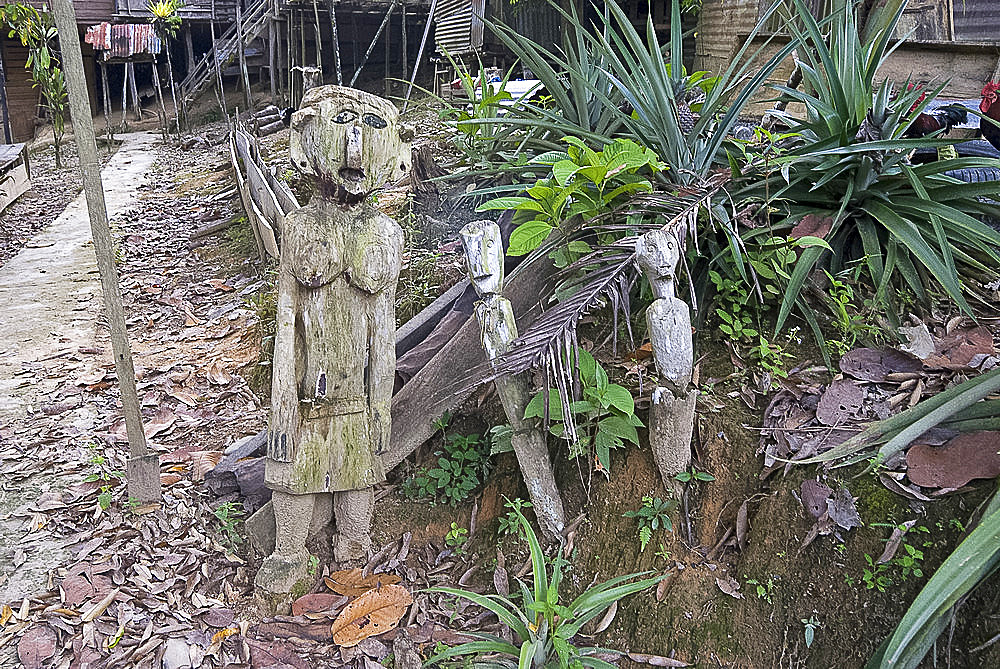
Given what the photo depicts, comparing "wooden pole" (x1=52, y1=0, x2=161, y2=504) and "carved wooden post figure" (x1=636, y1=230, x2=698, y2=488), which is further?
"wooden pole" (x1=52, y1=0, x2=161, y2=504)

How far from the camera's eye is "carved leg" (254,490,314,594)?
2.54 meters

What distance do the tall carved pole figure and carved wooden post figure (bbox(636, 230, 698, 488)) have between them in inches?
33.1

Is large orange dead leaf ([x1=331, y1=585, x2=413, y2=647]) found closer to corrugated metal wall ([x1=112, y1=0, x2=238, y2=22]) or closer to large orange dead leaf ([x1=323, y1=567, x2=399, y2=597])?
large orange dead leaf ([x1=323, y1=567, x2=399, y2=597])

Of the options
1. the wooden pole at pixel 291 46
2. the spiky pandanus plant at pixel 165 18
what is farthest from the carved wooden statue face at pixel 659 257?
the spiky pandanus plant at pixel 165 18

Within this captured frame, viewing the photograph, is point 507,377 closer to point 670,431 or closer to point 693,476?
point 670,431

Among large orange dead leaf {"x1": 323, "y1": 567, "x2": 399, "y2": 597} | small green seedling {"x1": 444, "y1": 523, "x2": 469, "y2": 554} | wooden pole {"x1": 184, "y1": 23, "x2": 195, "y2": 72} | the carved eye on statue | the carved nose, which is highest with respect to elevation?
wooden pole {"x1": 184, "y1": 23, "x2": 195, "y2": 72}

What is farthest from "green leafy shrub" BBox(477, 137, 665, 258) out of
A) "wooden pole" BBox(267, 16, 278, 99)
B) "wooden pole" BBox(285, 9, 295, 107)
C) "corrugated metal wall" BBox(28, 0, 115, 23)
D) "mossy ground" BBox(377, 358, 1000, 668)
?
"corrugated metal wall" BBox(28, 0, 115, 23)

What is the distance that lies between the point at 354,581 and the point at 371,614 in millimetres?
171

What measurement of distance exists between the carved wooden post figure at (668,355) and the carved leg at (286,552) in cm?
123

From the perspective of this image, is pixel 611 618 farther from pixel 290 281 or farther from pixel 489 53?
pixel 489 53

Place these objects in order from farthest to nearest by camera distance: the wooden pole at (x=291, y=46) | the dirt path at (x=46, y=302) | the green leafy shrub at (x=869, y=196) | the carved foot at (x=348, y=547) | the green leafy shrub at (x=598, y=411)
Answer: the wooden pole at (x=291, y=46) < the dirt path at (x=46, y=302) < the carved foot at (x=348, y=547) < the green leafy shrub at (x=869, y=196) < the green leafy shrub at (x=598, y=411)

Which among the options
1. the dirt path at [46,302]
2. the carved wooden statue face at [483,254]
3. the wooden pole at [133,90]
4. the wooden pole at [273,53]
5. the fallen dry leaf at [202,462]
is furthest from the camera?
the wooden pole at [133,90]

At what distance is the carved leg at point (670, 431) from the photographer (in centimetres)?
229

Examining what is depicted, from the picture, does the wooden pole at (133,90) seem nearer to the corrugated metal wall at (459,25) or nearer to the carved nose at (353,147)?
the corrugated metal wall at (459,25)
